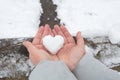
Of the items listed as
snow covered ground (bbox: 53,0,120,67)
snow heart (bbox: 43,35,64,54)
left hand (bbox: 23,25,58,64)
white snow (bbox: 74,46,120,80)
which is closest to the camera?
white snow (bbox: 74,46,120,80)

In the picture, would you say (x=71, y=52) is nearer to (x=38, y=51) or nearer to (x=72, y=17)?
(x=38, y=51)

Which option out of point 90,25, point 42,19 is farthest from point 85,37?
point 42,19

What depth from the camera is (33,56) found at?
2191mm

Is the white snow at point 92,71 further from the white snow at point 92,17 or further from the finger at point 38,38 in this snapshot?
the white snow at point 92,17

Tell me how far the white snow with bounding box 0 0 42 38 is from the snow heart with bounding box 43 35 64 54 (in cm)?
68

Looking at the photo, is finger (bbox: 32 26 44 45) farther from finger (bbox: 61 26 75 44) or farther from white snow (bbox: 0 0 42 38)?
white snow (bbox: 0 0 42 38)

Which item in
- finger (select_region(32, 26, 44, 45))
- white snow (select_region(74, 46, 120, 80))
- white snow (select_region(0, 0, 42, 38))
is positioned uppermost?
finger (select_region(32, 26, 44, 45))

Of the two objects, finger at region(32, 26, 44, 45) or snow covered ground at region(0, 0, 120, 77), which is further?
snow covered ground at region(0, 0, 120, 77)

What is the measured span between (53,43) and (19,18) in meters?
0.99

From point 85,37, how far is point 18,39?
0.64 metres

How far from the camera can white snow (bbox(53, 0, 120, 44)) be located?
3133 millimetres

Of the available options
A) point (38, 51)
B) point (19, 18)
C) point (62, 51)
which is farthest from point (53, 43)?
point (19, 18)

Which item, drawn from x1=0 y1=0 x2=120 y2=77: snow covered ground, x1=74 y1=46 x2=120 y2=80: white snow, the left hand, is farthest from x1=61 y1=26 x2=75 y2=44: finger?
x1=0 y1=0 x2=120 y2=77: snow covered ground

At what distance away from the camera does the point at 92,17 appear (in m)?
3.35
